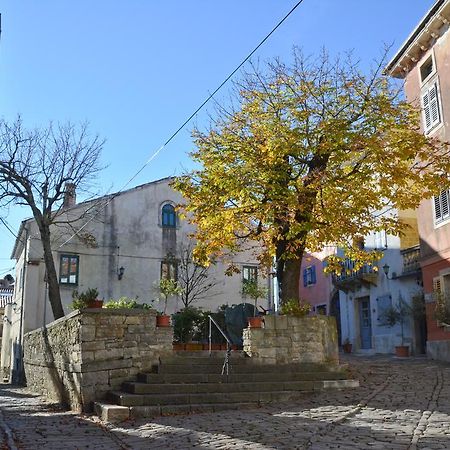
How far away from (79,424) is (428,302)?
13380 mm

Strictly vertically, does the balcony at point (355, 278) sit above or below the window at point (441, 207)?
below

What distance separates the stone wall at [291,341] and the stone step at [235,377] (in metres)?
0.46

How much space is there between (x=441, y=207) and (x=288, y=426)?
12.5 metres

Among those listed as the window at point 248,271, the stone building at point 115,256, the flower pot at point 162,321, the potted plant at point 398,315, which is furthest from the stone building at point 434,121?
the window at point 248,271

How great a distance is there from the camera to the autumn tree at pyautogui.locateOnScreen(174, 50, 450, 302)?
12.2 metres

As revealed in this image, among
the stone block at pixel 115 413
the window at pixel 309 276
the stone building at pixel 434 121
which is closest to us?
the stone block at pixel 115 413

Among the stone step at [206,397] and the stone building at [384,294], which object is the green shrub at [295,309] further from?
the stone building at [384,294]

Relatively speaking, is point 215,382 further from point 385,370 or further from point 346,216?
point 385,370

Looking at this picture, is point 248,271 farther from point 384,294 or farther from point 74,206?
point 74,206

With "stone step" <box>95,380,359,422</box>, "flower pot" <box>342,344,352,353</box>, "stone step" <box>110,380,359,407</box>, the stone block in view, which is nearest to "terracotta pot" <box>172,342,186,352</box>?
"stone step" <box>110,380,359,407</box>

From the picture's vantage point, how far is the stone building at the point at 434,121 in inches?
695

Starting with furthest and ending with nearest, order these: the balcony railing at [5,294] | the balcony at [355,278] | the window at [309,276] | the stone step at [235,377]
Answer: the balcony railing at [5,294] → the window at [309,276] → the balcony at [355,278] → the stone step at [235,377]

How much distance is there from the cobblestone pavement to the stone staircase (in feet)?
1.17

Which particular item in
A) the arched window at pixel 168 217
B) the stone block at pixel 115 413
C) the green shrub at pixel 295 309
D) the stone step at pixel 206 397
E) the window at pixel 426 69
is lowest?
the stone block at pixel 115 413
